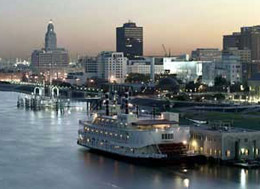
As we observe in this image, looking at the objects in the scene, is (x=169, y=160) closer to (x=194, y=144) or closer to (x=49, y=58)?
(x=194, y=144)

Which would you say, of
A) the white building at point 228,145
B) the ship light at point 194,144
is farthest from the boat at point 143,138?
the white building at point 228,145

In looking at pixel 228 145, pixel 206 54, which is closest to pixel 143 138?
pixel 228 145

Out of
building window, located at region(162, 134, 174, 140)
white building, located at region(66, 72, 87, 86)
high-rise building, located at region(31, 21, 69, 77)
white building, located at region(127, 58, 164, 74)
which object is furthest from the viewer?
high-rise building, located at region(31, 21, 69, 77)

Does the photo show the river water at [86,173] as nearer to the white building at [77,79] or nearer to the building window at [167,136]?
the building window at [167,136]

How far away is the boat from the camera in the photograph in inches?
501

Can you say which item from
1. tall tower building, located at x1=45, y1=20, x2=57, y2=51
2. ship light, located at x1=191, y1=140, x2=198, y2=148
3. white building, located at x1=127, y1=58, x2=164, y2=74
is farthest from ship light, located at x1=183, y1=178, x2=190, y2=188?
tall tower building, located at x1=45, y1=20, x2=57, y2=51

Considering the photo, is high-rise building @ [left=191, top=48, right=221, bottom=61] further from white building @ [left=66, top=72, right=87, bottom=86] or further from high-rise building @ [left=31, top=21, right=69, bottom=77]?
high-rise building @ [left=31, top=21, right=69, bottom=77]

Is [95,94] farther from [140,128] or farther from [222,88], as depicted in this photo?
[140,128]

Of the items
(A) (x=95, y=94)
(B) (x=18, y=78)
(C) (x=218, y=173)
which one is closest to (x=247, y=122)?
(C) (x=218, y=173)

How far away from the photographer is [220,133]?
12.9 metres

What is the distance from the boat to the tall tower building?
8073cm

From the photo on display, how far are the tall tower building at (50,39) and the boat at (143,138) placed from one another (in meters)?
80.7

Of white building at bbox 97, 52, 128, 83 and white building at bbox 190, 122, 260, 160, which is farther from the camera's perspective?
white building at bbox 97, 52, 128, 83

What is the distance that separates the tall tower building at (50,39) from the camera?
94.5 meters
